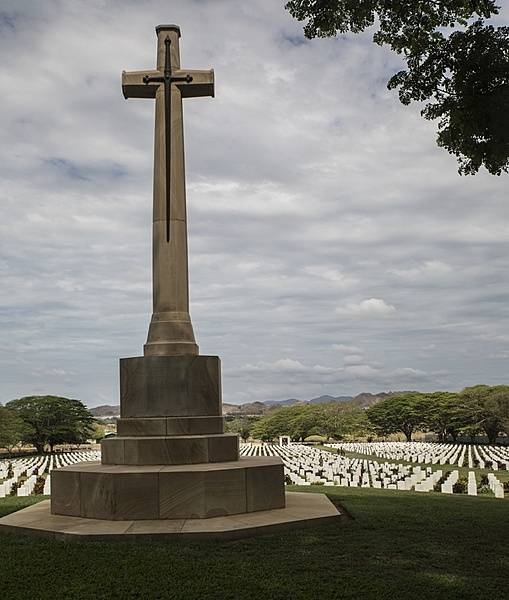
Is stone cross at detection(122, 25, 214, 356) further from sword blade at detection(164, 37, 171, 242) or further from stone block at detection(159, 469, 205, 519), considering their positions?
stone block at detection(159, 469, 205, 519)

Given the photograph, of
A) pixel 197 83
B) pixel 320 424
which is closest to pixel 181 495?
pixel 197 83

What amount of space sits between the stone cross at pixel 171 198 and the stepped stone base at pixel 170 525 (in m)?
3.21

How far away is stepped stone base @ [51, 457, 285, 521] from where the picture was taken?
8766 mm

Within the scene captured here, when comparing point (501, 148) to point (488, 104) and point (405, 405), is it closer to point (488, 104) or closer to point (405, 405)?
point (488, 104)

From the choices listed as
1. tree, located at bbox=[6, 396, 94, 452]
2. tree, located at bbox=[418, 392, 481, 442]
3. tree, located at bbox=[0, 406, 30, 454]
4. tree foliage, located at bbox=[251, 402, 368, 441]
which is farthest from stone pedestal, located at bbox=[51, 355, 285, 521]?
tree foliage, located at bbox=[251, 402, 368, 441]

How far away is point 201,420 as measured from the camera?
10.5 m

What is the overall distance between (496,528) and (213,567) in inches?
173

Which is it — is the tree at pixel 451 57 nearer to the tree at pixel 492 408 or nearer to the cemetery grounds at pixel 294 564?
the cemetery grounds at pixel 294 564

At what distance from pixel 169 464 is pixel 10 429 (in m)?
45.8

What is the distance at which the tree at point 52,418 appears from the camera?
60.0 metres

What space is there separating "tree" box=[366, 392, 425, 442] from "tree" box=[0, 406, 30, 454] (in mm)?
44770

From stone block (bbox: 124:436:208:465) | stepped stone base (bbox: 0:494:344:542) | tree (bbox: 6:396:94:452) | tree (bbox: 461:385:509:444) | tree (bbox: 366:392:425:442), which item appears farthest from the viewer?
tree (bbox: 366:392:425:442)

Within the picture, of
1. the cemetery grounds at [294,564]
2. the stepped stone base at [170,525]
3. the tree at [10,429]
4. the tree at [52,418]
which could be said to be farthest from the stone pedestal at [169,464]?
the tree at [52,418]

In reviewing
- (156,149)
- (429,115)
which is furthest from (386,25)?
(156,149)
